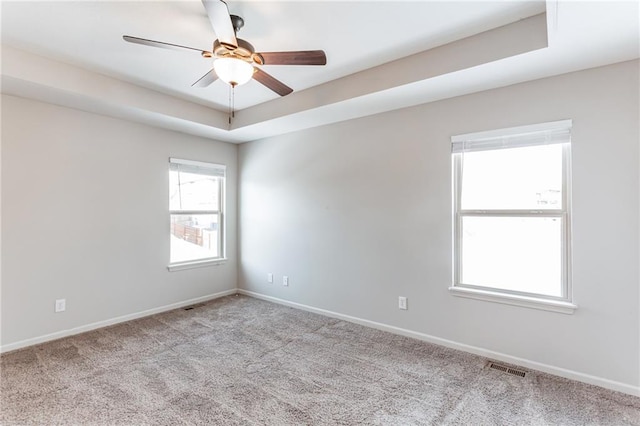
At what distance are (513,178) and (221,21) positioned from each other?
8.46 feet

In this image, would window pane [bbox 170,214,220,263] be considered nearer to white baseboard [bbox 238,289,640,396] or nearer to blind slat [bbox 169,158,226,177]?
blind slat [bbox 169,158,226,177]

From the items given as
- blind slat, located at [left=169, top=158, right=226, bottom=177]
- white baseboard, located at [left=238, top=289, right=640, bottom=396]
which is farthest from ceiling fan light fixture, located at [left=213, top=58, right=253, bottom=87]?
white baseboard, located at [left=238, top=289, right=640, bottom=396]

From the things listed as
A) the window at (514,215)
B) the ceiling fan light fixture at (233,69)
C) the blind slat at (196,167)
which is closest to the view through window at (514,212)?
the window at (514,215)

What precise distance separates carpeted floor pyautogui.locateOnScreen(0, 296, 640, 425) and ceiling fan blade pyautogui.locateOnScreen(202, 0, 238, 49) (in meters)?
2.34

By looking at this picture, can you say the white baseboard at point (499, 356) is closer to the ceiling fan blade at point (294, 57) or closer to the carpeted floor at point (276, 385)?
the carpeted floor at point (276, 385)

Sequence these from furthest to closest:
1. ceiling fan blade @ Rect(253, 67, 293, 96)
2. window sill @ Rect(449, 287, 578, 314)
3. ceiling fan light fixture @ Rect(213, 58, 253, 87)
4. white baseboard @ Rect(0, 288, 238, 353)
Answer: white baseboard @ Rect(0, 288, 238, 353)
window sill @ Rect(449, 287, 578, 314)
ceiling fan blade @ Rect(253, 67, 293, 96)
ceiling fan light fixture @ Rect(213, 58, 253, 87)

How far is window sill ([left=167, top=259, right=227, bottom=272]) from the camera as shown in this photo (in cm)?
412

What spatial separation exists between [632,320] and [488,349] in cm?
102

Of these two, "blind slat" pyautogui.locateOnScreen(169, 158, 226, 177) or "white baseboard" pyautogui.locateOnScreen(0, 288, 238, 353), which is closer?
"white baseboard" pyautogui.locateOnScreen(0, 288, 238, 353)

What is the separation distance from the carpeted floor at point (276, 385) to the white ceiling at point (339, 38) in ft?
7.85

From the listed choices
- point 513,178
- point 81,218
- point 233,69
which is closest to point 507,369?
point 513,178

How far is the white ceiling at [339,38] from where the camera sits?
6.48 ft

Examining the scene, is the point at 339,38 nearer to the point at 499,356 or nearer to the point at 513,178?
the point at 513,178

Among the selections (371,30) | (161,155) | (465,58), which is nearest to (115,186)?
(161,155)
